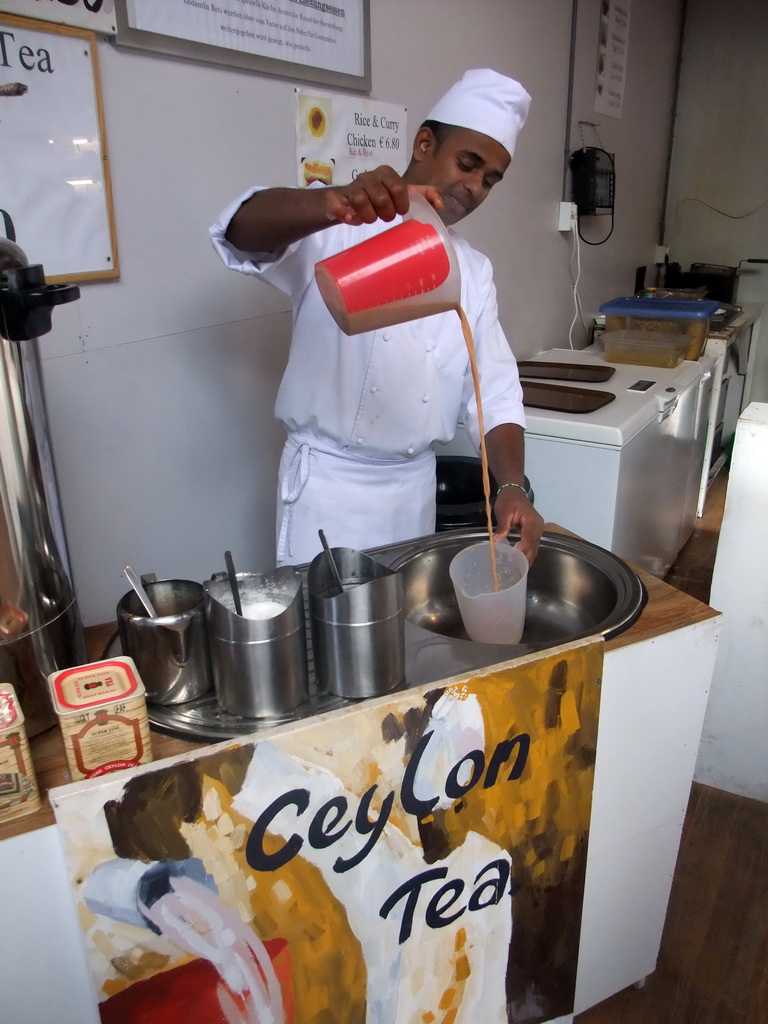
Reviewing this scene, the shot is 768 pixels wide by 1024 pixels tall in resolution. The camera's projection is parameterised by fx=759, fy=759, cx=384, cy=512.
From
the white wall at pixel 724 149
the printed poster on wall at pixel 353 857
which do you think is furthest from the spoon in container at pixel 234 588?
the white wall at pixel 724 149

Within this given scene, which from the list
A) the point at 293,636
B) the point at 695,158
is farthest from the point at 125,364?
the point at 695,158

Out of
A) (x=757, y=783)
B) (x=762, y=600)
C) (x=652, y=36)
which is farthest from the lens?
(x=652, y=36)

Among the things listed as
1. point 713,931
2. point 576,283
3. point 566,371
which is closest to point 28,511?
point 713,931

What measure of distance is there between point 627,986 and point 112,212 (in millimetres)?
1713

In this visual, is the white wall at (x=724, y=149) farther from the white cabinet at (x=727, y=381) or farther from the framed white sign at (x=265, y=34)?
the framed white sign at (x=265, y=34)

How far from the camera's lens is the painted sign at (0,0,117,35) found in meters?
1.16

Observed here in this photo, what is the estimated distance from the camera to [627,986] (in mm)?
1425

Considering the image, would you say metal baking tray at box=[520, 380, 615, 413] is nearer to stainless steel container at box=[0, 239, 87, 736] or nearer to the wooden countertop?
the wooden countertop

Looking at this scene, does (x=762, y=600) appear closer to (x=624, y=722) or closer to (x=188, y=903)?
(x=624, y=722)

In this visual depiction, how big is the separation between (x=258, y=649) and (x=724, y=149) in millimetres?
4699

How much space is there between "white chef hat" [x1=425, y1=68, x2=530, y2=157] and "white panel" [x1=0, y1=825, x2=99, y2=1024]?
4.12ft

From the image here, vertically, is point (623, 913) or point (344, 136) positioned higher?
point (344, 136)

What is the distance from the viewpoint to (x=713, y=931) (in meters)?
1.56

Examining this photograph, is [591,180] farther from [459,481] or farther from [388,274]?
[388,274]
